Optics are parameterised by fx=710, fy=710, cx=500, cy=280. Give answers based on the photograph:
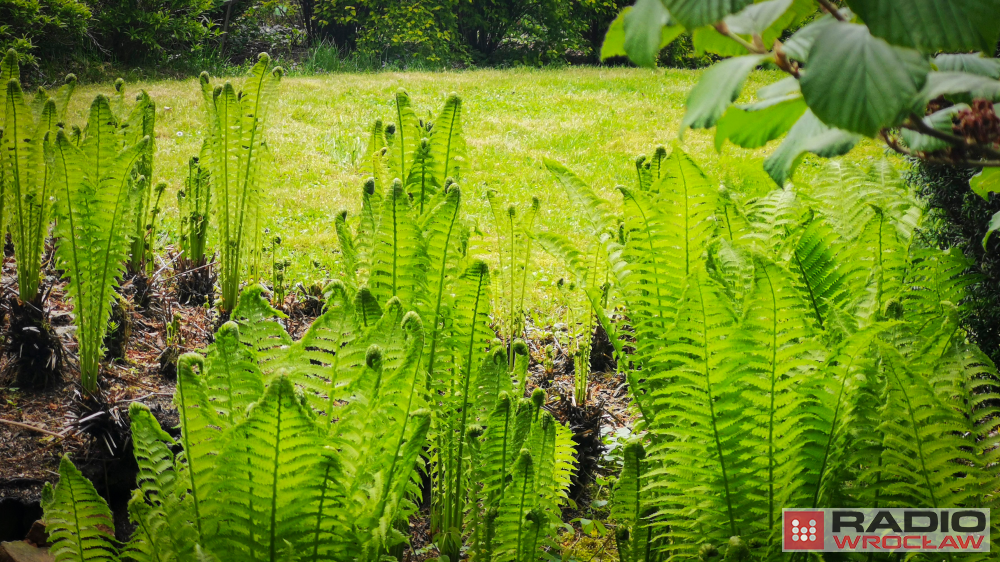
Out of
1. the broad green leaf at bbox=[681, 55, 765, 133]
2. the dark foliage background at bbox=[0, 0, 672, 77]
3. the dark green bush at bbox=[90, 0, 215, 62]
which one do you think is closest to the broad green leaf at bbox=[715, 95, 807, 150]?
the broad green leaf at bbox=[681, 55, 765, 133]

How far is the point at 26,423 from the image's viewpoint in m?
2.04

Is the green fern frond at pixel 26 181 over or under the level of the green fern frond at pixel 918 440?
over

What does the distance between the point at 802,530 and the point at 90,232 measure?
78.3 inches

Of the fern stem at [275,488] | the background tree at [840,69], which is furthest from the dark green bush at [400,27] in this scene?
the background tree at [840,69]

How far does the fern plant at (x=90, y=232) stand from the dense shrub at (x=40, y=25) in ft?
21.5

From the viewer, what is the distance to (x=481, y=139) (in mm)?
7117

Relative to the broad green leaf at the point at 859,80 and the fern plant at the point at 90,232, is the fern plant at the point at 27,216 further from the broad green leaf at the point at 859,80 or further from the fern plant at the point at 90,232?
the broad green leaf at the point at 859,80

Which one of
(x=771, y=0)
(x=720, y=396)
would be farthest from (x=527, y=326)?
(x=771, y=0)

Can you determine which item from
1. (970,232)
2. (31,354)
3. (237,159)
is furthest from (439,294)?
(970,232)

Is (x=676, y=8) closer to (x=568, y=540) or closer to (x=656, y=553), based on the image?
(x=656, y=553)

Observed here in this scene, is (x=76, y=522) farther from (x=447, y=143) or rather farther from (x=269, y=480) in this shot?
(x=447, y=143)

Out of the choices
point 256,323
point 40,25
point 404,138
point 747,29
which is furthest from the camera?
point 40,25

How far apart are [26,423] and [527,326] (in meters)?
1.92

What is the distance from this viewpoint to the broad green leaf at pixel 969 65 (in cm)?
82
